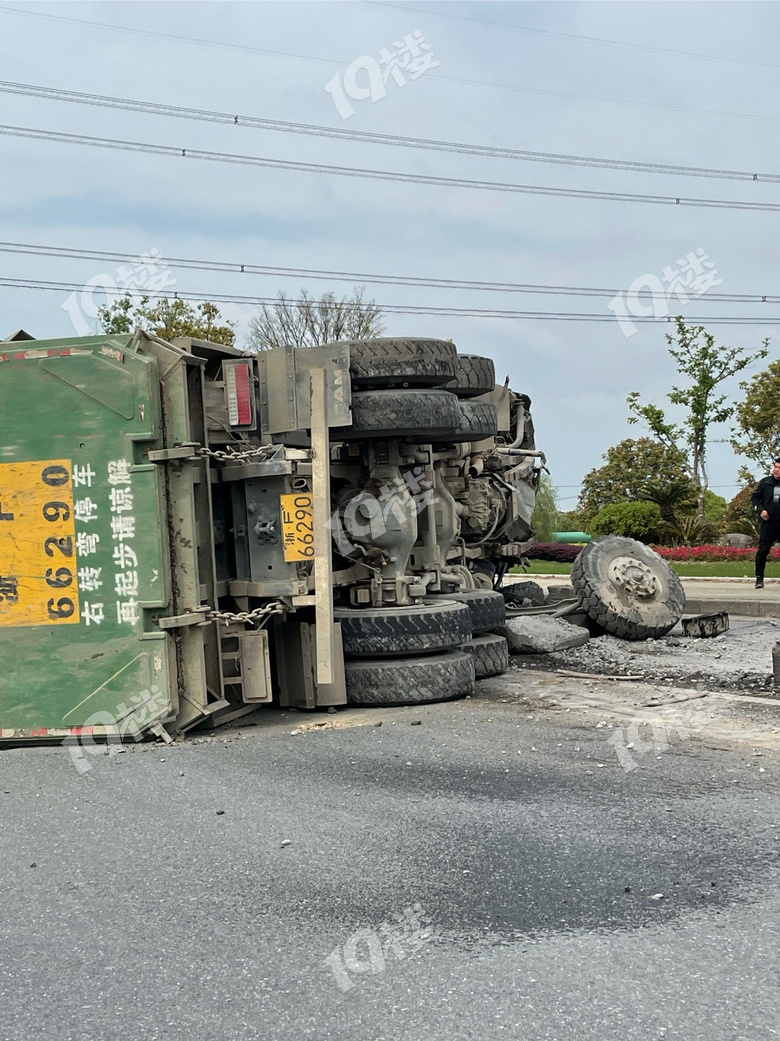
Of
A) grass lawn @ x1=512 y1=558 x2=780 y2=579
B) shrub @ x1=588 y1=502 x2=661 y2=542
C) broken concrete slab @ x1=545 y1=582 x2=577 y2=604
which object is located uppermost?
shrub @ x1=588 y1=502 x2=661 y2=542

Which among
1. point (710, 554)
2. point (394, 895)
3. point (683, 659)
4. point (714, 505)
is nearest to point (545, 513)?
point (714, 505)

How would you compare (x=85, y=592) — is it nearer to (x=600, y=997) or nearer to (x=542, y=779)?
(x=542, y=779)

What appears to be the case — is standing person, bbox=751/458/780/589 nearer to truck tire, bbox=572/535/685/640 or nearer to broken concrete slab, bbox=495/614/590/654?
truck tire, bbox=572/535/685/640

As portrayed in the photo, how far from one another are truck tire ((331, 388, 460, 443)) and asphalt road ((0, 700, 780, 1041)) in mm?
2340

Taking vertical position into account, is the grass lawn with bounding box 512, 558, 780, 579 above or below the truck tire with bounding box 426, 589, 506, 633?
below

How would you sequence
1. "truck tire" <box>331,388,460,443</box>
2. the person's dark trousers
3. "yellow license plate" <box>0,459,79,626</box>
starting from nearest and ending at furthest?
"yellow license plate" <box>0,459,79,626</box>
"truck tire" <box>331,388,460,443</box>
the person's dark trousers

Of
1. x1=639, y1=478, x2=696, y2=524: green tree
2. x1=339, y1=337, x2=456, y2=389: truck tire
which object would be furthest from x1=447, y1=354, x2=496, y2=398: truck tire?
x1=639, y1=478, x2=696, y2=524: green tree

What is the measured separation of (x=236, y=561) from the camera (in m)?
7.14

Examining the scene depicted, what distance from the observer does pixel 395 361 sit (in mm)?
7418

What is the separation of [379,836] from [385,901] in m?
0.68

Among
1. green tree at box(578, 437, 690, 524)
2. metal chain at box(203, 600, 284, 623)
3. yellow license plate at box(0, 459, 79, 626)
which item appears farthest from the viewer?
green tree at box(578, 437, 690, 524)

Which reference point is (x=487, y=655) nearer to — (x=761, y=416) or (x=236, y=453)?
(x=236, y=453)

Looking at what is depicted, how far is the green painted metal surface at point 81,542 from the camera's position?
20.7ft

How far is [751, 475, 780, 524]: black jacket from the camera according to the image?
46.0 ft
